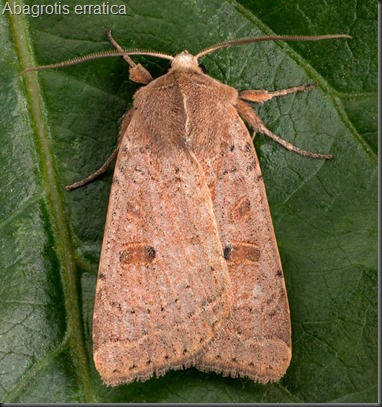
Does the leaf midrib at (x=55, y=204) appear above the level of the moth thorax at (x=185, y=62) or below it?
below

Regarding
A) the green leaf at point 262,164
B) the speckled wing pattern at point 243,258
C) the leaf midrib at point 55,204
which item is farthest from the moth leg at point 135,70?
the leaf midrib at point 55,204

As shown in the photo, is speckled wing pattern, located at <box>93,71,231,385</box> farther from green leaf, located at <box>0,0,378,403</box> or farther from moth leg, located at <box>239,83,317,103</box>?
moth leg, located at <box>239,83,317,103</box>

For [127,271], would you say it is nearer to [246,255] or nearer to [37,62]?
[246,255]

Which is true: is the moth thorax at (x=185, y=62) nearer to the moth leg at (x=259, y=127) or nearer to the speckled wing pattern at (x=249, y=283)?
the moth leg at (x=259, y=127)

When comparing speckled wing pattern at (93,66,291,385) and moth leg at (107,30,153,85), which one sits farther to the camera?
moth leg at (107,30,153,85)

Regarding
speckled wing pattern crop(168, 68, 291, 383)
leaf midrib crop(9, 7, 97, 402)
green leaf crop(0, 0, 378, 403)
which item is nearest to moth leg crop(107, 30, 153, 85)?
green leaf crop(0, 0, 378, 403)
